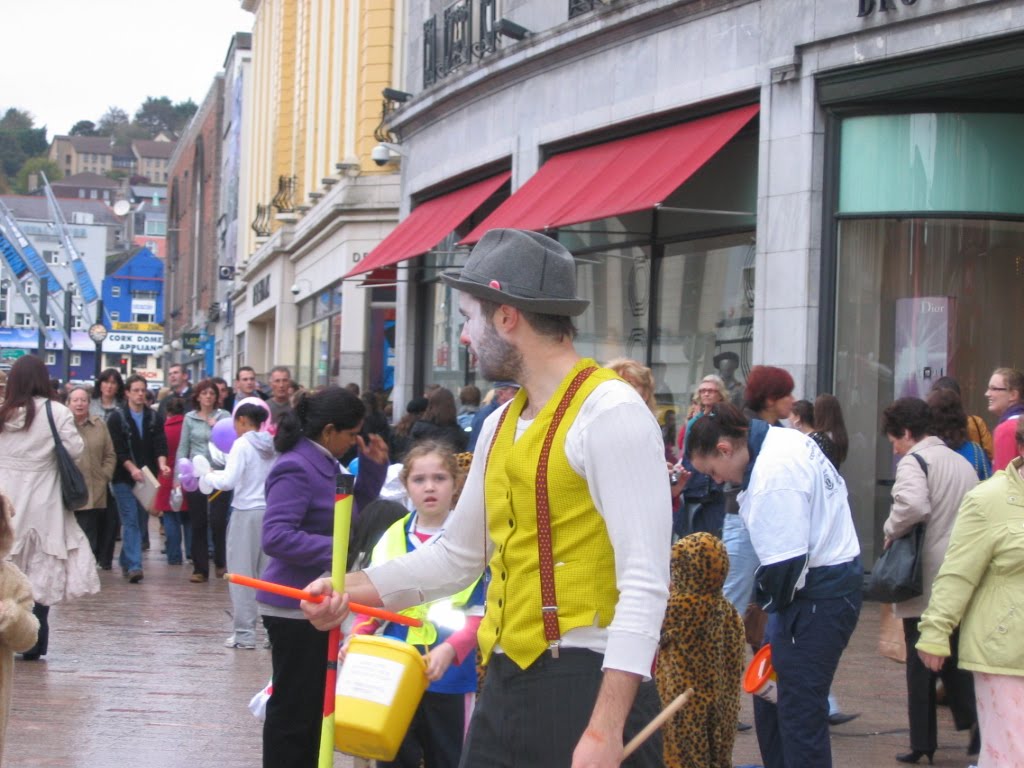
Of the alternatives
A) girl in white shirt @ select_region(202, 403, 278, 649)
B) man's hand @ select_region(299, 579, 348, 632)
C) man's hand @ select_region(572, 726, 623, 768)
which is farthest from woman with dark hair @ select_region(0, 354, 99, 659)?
man's hand @ select_region(572, 726, 623, 768)

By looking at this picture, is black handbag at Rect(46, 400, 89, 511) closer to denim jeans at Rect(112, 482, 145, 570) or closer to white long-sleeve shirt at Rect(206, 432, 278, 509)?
white long-sleeve shirt at Rect(206, 432, 278, 509)

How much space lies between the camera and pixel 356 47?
1186 inches

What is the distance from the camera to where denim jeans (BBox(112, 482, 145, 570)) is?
15031mm

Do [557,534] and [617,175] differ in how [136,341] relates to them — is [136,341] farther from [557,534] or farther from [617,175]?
[557,534]

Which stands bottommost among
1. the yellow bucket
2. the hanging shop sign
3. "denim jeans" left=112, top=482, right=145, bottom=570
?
"denim jeans" left=112, top=482, right=145, bottom=570

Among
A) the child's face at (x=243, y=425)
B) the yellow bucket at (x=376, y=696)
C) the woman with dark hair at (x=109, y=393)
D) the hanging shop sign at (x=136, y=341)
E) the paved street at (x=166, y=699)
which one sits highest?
the hanging shop sign at (x=136, y=341)

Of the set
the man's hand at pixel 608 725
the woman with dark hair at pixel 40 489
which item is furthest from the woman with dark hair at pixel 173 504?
the man's hand at pixel 608 725

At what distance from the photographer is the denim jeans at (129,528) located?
592 inches

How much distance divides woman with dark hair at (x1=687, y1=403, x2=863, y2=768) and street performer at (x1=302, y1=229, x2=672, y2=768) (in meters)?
2.38

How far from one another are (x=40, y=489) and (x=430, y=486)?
505cm

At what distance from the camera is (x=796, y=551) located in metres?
5.89

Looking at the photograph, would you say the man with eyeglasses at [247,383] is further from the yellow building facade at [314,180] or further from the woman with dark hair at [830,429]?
the yellow building facade at [314,180]

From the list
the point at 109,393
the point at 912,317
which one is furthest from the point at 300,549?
the point at 109,393

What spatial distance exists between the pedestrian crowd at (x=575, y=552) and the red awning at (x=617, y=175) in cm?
296
